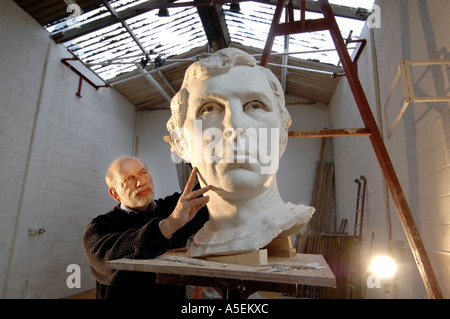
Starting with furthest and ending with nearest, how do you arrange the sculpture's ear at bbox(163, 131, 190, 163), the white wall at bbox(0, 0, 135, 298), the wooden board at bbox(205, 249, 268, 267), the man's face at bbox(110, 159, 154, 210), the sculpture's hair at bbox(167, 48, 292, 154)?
the white wall at bbox(0, 0, 135, 298) < the man's face at bbox(110, 159, 154, 210) < the sculpture's ear at bbox(163, 131, 190, 163) < the sculpture's hair at bbox(167, 48, 292, 154) < the wooden board at bbox(205, 249, 268, 267)

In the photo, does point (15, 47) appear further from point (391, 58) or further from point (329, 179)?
point (329, 179)

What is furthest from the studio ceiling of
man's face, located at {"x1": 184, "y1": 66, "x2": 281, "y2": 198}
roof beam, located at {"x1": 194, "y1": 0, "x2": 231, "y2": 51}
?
man's face, located at {"x1": 184, "y1": 66, "x2": 281, "y2": 198}

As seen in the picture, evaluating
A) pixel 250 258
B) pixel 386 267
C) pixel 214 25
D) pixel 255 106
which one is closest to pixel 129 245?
pixel 250 258

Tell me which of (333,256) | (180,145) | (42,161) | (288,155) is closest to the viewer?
(180,145)

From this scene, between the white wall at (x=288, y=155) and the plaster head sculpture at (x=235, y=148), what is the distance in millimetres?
5625

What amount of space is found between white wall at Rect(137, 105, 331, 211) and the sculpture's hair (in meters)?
5.51

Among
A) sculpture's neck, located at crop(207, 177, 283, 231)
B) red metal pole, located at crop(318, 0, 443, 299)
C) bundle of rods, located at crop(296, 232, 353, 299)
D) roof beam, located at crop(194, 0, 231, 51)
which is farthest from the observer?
roof beam, located at crop(194, 0, 231, 51)

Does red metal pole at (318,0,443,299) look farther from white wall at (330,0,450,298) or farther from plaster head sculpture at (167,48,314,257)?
plaster head sculpture at (167,48,314,257)

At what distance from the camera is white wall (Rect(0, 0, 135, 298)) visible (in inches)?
175

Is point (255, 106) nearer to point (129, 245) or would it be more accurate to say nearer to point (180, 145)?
point (180, 145)

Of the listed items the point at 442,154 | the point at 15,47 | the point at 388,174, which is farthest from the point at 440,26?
the point at 15,47

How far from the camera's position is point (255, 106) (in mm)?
1780

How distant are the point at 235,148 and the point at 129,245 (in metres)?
0.70

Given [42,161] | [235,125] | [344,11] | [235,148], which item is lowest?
[235,148]
